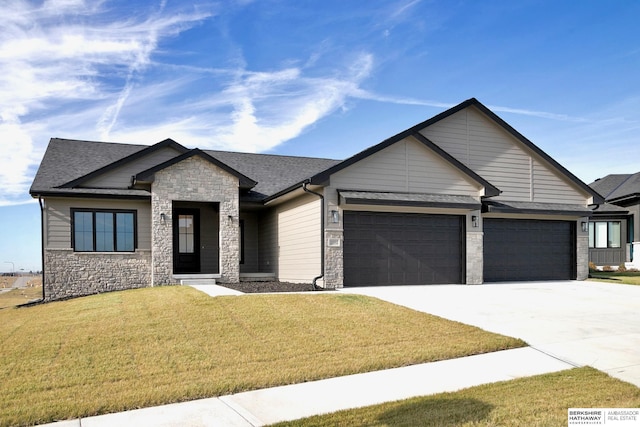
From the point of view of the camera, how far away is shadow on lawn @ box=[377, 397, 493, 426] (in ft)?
17.3

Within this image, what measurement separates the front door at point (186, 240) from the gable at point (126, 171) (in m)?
2.05

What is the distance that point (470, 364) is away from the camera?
304 inches

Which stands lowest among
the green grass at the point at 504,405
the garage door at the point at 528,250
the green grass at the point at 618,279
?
the green grass at the point at 618,279

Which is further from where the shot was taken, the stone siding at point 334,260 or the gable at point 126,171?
the gable at point 126,171

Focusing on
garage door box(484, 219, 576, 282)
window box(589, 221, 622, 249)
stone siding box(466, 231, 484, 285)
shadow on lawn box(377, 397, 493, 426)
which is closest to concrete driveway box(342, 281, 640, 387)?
stone siding box(466, 231, 484, 285)

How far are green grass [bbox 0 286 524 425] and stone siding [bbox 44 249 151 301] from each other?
540cm

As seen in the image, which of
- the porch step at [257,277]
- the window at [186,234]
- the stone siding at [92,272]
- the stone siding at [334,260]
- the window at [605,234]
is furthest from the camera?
the window at [605,234]

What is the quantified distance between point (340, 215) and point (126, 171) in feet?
27.6

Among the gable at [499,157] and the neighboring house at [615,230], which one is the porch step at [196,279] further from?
the neighboring house at [615,230]

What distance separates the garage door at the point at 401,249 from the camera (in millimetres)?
16297

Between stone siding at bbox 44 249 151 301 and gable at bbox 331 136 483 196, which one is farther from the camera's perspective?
stone siding at bbox 44 249 151 301

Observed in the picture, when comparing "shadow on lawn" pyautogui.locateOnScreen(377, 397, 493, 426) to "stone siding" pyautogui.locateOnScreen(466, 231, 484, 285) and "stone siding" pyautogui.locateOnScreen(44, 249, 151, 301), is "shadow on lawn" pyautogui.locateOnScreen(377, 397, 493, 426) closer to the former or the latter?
"stone siding" pyautogui.locateOnScreen(466, 231, 484, 285)

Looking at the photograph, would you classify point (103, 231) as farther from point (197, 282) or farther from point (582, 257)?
point (582, 257)

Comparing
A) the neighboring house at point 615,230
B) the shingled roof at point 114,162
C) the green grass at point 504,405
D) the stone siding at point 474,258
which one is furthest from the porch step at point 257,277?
the neighboring house at point 615,230
